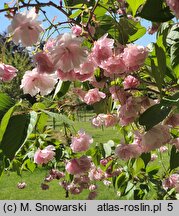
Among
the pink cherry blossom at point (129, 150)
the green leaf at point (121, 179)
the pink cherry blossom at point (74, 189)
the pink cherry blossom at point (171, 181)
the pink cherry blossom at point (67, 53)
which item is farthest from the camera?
the pink cherry blossom at point (74, 189)

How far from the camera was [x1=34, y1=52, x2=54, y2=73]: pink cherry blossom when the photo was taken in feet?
Result: 2.90

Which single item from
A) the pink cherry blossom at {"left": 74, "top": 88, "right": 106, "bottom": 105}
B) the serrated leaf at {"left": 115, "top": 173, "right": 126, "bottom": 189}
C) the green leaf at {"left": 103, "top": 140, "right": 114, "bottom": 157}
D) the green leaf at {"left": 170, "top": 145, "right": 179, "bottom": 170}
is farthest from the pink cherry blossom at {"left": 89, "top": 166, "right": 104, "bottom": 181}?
the pink cherry blossom at {"left": 74, "top": 88, "right": 106, "bottom": 105}

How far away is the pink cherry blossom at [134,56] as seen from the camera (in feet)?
2.96

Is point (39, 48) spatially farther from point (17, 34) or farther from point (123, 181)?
point (123, 181)

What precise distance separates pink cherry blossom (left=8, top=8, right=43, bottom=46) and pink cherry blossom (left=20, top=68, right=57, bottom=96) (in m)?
0.14

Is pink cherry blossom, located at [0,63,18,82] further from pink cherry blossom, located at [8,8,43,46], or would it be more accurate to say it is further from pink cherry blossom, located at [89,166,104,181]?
pink cherry blossom, located at [89,166,104,181]

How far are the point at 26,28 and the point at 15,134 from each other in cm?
23

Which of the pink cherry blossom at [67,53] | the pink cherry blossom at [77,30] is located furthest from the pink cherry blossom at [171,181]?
the pink cherry blossom at [67,53]

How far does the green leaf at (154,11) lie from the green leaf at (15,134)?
0.36 metres

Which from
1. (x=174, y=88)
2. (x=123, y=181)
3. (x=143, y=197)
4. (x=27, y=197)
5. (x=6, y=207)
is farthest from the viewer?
(x=27, y=197)

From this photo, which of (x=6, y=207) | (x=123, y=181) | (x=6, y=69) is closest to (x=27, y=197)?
(x=123, y=181)

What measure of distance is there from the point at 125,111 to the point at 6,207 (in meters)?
0.89

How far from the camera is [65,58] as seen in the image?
0.87 meters

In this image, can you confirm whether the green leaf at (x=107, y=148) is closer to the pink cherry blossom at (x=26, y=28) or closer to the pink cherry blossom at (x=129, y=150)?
the pink cherry blossom at (x=129, y=150)
